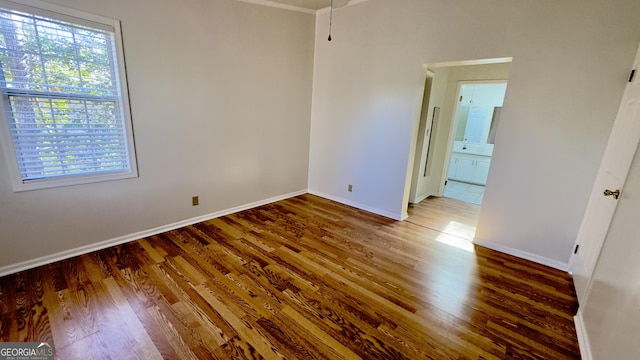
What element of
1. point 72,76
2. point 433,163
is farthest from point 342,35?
point 72,76

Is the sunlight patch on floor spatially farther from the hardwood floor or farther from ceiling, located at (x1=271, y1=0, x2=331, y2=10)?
ceiling, located at (x1=271, y1=0, x2=331, y2=10)

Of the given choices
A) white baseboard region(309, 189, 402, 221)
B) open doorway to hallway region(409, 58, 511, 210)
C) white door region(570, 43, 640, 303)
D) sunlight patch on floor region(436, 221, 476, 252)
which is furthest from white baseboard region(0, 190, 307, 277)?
white door region(570, 43, 640, 303)

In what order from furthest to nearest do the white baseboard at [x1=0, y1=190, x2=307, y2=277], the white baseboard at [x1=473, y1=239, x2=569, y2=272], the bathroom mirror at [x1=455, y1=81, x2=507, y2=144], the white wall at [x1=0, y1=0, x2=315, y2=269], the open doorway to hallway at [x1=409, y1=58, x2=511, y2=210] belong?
the bathroom mirror at [x1=455, y1=81, x2=507, y2=144] < the open doorway to hallway at [x1=409, y1=58, x2=511, y2=210] < the white baseboard at [x1=473, y1=239, x2=569, y2=272] < the white wall at [x1=0, y1=0, x2=315, y2=269] < the white baseboard at [x1=0, y1=190, x2=307, y2=277]

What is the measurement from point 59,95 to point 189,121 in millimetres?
1056

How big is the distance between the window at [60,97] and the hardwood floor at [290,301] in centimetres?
87

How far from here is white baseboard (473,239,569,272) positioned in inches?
103

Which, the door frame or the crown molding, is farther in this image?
the door frame

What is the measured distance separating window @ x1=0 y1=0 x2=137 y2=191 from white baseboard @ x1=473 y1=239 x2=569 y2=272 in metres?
4.06

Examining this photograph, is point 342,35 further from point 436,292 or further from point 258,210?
point 436,292

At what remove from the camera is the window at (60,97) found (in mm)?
1954

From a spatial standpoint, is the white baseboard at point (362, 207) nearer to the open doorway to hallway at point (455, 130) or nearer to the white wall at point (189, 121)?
the white wall at point (189, 121)

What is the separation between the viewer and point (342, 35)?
3760 millimetres

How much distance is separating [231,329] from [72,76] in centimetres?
248

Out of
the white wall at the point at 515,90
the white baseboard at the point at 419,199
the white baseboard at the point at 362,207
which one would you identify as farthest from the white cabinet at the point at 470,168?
the white wall at the point at 515,90
